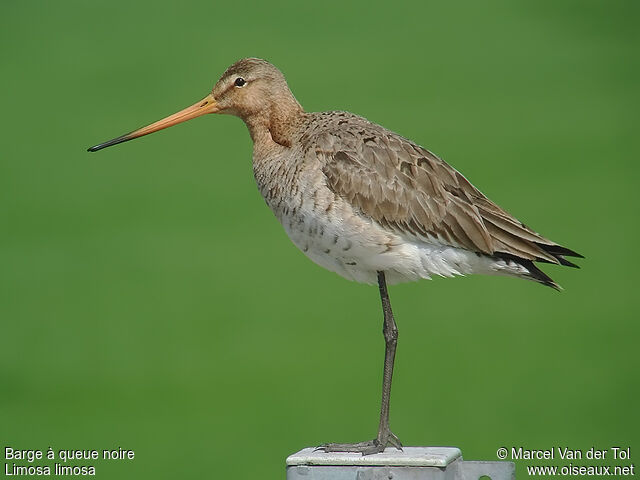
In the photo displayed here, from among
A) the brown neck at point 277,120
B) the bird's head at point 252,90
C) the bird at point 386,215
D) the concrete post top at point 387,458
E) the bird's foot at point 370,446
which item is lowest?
the concrete post top at point 387,458

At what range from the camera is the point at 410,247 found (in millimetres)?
5609

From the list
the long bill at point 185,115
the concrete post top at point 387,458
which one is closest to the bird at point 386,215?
the long bill at point 185,115

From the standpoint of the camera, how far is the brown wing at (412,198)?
18.2 ft

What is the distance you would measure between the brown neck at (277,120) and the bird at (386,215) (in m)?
0.13

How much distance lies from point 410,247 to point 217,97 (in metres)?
1.34

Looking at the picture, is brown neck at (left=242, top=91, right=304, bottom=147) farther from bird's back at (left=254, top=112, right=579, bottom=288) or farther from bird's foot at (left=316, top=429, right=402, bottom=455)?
bird's foot at (left=316, top=429, right=402, bottom=455)

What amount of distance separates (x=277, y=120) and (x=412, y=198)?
0.87 meters

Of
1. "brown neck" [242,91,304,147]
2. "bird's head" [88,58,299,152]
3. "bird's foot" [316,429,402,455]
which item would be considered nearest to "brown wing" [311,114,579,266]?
"brown neck" [242,91,304,147]

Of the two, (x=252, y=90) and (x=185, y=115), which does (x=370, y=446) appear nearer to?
(x=252, y=90)

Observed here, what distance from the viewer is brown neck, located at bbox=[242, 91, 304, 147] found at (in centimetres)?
593

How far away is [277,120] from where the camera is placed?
5.96m

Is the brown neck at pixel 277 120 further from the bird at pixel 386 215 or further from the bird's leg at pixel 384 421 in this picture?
the bird's leg at pixel 384 421

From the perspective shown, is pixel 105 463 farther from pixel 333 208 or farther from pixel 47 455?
pixel 333 208

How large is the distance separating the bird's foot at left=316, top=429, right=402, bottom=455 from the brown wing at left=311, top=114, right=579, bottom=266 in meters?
0.99
